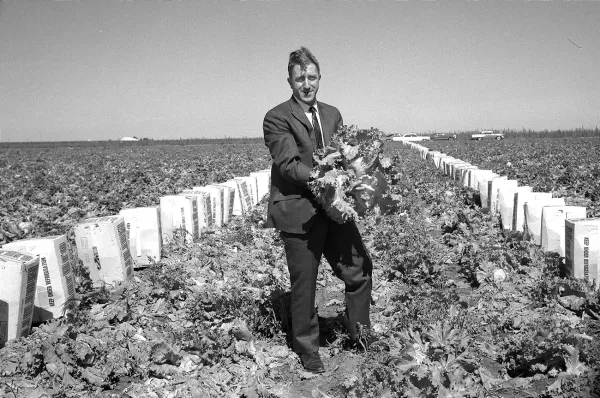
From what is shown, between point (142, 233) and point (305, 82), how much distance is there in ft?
14.6

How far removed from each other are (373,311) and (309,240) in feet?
6.19

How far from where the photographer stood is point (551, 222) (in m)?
6.79

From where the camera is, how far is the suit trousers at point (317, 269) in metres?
4.14

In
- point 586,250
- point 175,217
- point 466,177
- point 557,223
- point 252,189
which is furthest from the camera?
point 466,177

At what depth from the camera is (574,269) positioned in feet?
18.8

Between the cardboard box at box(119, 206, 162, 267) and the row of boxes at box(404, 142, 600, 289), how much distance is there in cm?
527

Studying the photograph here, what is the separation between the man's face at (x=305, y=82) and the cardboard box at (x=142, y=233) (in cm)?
425

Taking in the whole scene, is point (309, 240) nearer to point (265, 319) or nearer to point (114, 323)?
point (265, 319)

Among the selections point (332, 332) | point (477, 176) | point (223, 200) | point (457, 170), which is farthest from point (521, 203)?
point (457, 170)

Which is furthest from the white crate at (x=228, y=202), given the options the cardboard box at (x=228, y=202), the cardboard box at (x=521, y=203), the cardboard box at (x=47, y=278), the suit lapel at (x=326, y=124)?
the suit lapel at (x=326, y=124)

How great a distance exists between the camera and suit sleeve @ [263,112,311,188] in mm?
3842

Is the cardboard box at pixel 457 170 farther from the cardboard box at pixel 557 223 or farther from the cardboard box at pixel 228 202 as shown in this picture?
the cardboard box at pixel 557 223

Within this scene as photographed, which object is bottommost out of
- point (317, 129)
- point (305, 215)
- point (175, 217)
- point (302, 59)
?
point (175, 217)

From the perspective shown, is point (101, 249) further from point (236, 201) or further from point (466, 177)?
point (466, 177)
